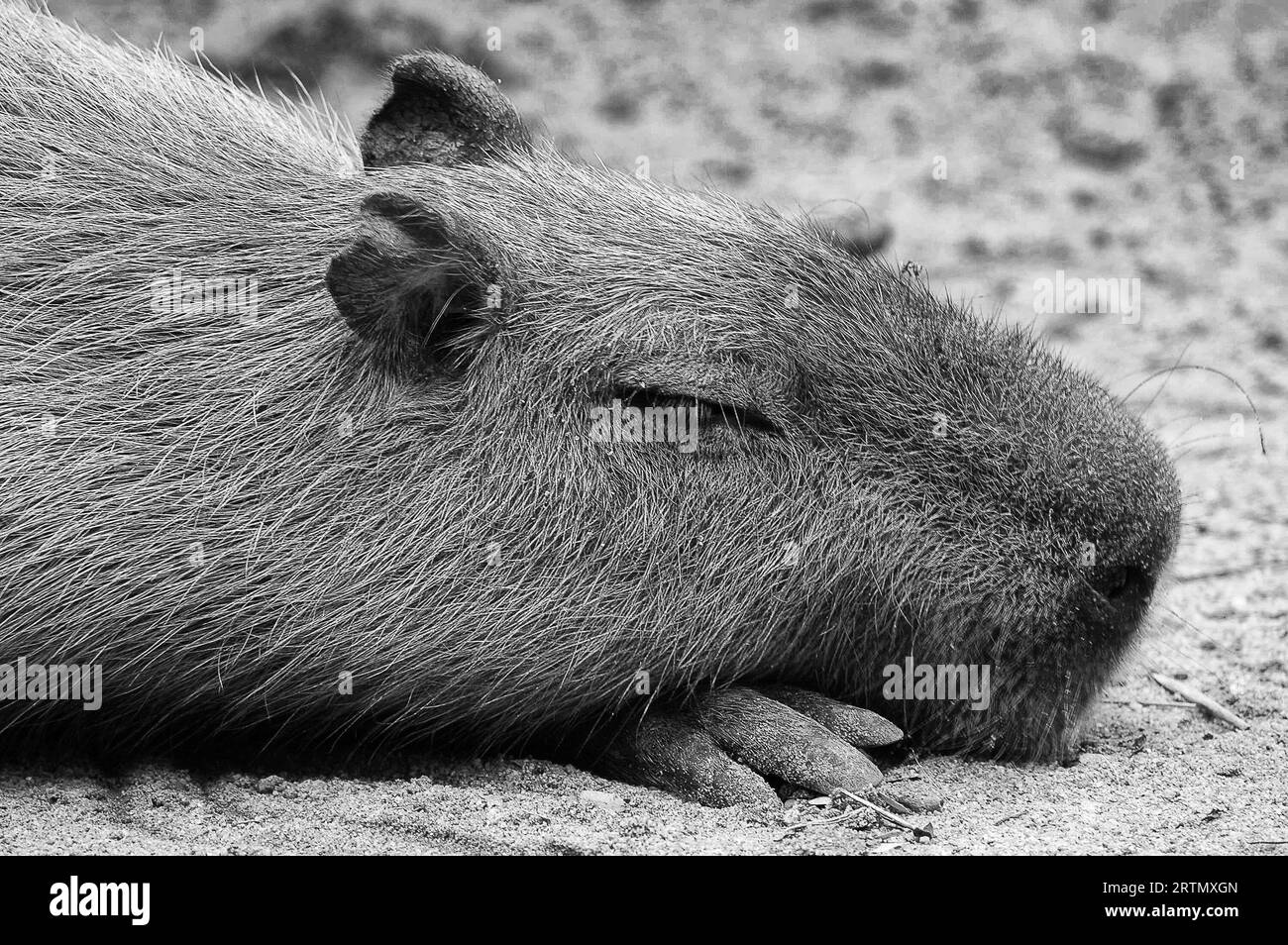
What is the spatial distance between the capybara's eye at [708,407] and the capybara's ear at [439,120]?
3.23 feet

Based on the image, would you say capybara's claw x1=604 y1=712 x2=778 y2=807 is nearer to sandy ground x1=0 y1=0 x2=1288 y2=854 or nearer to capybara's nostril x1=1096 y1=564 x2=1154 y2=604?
capybara's nostril x1=1096 y1=564 x2=1154 y2=604

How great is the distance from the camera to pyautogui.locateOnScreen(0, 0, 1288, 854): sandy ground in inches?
227

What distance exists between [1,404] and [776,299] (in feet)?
6.48

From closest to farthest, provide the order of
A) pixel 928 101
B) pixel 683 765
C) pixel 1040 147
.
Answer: pixel 683 765
pixel 1040 147
pixel 928 101

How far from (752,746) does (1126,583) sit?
1.05 m

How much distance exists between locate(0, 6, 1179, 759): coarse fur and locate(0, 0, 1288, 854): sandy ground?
0.64 m

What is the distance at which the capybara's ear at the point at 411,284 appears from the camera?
3.71 m

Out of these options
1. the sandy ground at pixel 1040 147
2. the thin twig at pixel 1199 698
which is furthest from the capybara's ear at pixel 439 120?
the thin twig at pixel 1199 698

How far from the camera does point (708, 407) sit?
383 centimetres

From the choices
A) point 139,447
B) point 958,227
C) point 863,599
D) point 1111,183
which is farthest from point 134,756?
point 1111,183

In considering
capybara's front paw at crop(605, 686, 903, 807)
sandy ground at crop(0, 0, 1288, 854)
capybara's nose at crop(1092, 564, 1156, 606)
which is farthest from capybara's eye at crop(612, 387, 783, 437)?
sandy ground at crop(0, 0, 1288, 854)

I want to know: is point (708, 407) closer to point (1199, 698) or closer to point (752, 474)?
point (752, 474)

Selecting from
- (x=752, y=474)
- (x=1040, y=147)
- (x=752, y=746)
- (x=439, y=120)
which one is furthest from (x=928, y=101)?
(x=752, y=746)

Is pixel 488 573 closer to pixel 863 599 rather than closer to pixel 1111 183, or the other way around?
pixel 863 599
